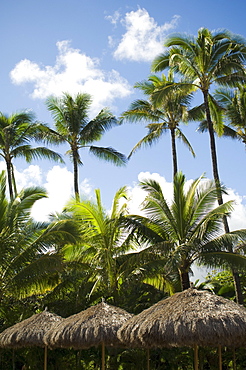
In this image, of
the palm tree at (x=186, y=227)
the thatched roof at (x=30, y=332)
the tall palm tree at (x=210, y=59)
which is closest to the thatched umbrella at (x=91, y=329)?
the thatched roof at (x=30, y=332)

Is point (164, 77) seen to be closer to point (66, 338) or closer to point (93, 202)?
point (93, 202)

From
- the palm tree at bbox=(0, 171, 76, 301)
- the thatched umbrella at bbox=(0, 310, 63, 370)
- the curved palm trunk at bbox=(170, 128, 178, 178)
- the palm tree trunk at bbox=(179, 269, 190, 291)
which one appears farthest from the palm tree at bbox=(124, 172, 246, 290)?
the curved palm trunk at bbox=(170, 128, 178, 178)

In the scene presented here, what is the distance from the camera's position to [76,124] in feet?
73.6

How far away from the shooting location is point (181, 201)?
14.5 metres

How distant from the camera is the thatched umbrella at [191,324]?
8727 millimetres

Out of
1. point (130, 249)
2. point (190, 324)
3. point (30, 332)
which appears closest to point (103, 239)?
point (130, 249)

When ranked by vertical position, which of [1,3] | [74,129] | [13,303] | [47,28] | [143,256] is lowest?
[13,303]

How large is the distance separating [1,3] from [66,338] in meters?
8.79

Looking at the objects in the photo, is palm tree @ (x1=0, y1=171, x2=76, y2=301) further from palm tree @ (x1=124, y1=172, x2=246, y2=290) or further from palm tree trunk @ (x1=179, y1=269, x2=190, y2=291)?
palm tree trunk @ (x1=179, y1=269, x2=190, y2=291)

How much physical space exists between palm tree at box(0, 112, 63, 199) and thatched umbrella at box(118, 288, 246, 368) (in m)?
13.1

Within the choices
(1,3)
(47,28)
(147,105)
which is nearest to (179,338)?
(47,28)

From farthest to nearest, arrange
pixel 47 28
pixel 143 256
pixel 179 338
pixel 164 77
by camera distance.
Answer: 1. pixel 164 77
2. pixel 143 256
3. pixel 47 28
4. pixel 179 338

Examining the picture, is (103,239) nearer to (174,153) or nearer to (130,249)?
(130,249)

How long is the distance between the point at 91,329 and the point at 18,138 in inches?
527
